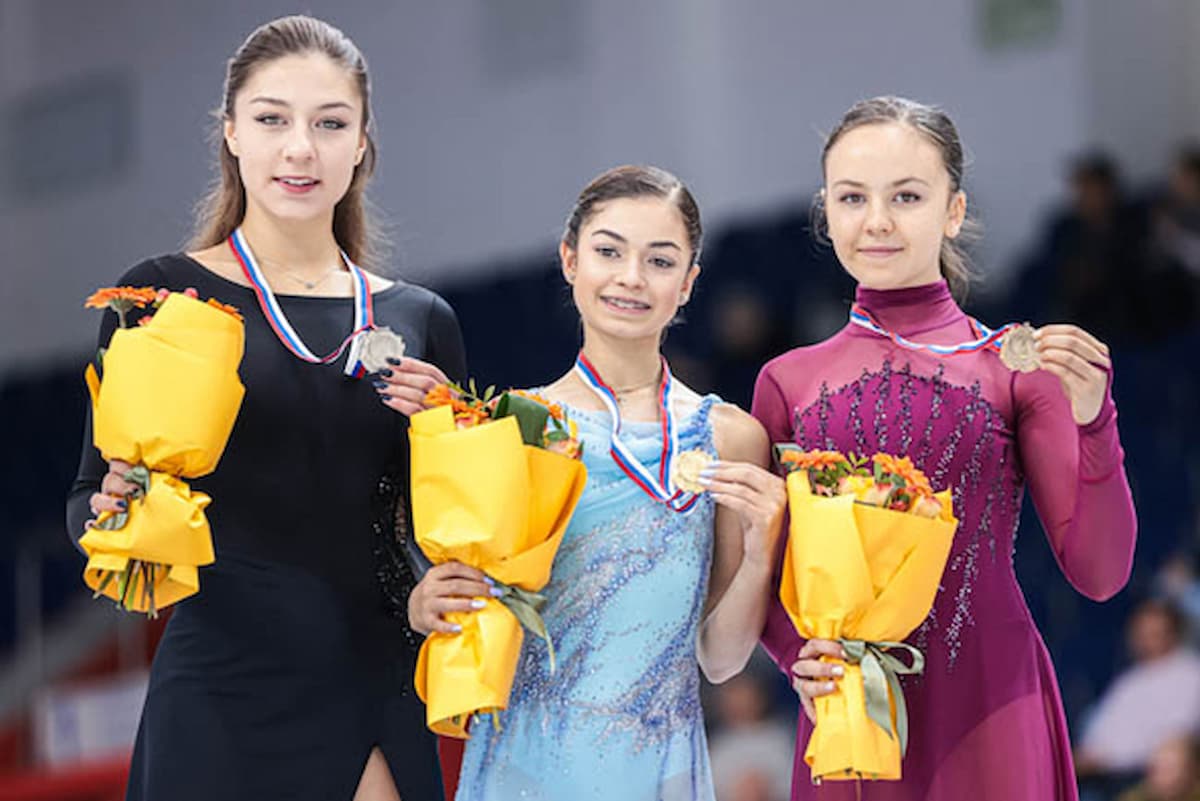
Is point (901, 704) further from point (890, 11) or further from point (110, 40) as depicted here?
point (110, 40)

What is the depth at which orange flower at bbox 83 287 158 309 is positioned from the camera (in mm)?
2598

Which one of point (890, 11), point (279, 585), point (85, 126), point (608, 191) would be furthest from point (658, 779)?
point (85, 126)

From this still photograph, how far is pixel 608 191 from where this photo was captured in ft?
9.69

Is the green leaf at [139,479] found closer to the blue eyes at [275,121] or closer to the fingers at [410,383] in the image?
the fingers at [410,383]

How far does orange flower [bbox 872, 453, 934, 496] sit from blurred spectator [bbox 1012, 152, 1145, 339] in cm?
517

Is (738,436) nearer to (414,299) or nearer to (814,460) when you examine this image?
(814,460)

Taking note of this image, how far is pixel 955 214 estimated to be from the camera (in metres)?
2.94

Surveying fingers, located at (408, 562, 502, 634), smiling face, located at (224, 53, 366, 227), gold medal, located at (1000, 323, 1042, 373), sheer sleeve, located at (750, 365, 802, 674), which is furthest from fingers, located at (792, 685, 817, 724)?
smiling face, located at (224, 53, 366, 227)

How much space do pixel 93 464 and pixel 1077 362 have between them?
1.42 metres

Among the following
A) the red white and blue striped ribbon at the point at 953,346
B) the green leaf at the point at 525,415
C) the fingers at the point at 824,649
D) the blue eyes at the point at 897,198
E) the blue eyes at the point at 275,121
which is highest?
the blue eyes at the point at 275,121

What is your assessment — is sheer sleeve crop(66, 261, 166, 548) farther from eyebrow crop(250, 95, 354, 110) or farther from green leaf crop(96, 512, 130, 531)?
eyebrow crop(250, 95, 354, 110)

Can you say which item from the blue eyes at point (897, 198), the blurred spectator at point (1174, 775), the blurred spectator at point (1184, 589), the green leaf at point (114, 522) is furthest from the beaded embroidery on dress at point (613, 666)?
the blurred spectator at point (1184, 589)

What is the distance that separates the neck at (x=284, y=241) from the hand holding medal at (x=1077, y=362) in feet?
3.66

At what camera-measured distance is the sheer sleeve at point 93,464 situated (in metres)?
2.73
